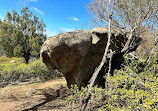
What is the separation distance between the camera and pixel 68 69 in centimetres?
541

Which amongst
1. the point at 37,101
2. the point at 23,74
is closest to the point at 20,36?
the point at 23,74

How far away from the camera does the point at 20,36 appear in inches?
634

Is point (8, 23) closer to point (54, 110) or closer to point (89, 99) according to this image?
point (54, 110)

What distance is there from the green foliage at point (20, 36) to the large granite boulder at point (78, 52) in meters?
12.0

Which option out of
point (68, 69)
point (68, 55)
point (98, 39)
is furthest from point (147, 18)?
point (68, 69)

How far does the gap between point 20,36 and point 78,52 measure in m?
14.2

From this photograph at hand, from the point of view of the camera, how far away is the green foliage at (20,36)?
15172mm

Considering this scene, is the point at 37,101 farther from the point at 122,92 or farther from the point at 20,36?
the point at 20,36

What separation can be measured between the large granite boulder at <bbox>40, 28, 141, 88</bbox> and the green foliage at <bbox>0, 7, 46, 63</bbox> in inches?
474

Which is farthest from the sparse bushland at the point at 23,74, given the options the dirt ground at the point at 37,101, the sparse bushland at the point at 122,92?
the sparse bushland at the point at 122,92

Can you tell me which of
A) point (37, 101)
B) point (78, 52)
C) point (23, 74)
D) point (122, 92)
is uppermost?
point (78, 52)

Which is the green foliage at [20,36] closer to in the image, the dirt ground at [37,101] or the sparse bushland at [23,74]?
the sparse bushland at [23,74]

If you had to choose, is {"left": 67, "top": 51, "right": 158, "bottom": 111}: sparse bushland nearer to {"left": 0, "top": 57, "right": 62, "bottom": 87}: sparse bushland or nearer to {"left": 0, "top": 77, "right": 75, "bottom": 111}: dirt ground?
{"left": 0, "top": 77, "right": 75, "bottom": 111}: dirt ground

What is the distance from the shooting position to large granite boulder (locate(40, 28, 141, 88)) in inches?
183
